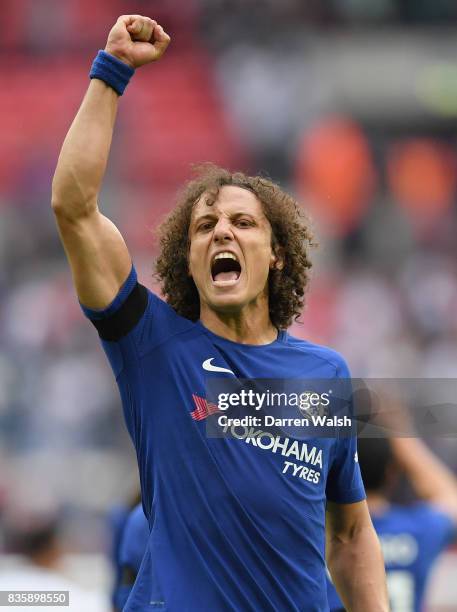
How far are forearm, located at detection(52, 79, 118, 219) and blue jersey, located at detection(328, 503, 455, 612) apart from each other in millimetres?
2701

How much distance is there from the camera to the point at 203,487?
3.59 m

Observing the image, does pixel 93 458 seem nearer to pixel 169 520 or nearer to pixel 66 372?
pixel 66 372

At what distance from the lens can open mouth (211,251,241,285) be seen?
391 centimetres

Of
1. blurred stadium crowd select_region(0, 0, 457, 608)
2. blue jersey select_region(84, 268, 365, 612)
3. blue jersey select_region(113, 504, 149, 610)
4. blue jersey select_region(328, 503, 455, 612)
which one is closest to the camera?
→ blue jersey select_region(84, 268, 365, 612)

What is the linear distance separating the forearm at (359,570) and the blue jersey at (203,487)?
291 mm

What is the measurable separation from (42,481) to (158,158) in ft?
28.8

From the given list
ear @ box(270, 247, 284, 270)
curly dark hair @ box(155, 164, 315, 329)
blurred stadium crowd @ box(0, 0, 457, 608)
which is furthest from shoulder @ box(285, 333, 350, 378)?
blurred stadium crowd @ box(0, 0, 457, 608)

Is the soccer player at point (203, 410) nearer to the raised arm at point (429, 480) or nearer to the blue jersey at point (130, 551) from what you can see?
the blue jersey at point (130, 551)

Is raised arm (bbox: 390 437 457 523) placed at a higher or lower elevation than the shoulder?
lower

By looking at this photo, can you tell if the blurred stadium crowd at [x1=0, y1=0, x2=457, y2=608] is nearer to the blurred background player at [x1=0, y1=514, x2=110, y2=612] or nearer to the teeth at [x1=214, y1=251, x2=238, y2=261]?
the blurred background player at [x1=0, y1=514, x2=110, y2=612]

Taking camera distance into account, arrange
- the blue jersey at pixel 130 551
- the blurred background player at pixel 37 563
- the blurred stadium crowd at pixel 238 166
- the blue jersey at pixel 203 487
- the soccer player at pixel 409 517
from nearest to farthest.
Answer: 1. the blue jersey at pixel 203 487
2. the blue jersey at pixel 130 551
3. the soccer player at pixel 409 517
4. the blurred background player at pixel 37 563
5. the blurred stadium crowd at pixel 238 166

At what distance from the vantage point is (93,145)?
3588 millimetres

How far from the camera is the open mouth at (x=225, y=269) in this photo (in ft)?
12.8

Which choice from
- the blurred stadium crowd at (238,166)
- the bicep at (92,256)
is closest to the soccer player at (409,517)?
the bicep at (92,256)
